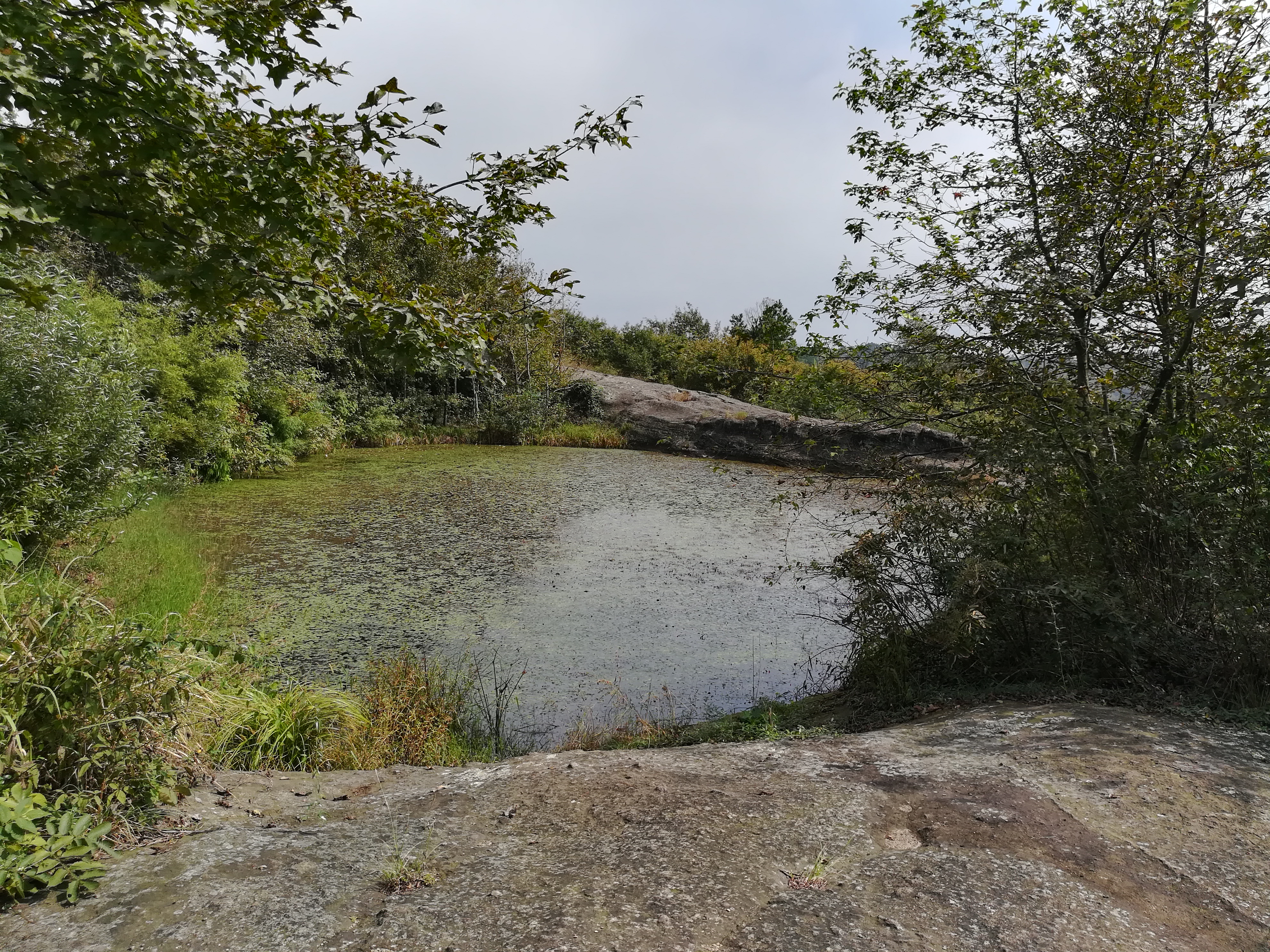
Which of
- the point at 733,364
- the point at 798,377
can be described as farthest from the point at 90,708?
the point at 733,364

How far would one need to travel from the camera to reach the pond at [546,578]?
5.04 meters

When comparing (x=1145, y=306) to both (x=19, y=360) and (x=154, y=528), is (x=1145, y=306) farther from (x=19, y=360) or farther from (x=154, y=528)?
(x=154, y=528)

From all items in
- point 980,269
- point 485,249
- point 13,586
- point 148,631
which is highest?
point 980,269

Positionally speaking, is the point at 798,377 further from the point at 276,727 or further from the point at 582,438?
the point at 582,438

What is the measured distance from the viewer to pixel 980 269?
161 inches

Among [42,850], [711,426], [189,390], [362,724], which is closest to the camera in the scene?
[42,850]

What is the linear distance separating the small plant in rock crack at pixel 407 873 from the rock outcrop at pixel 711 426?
33.4ft

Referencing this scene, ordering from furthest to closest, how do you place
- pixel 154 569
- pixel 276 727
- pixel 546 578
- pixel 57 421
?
pixel 546 578 → pixel 154 569 → pixel 57 421 → pixel 276 727

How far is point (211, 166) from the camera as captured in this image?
2635mm

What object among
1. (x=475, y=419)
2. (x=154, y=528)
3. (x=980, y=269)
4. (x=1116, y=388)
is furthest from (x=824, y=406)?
(x=475, y=419)

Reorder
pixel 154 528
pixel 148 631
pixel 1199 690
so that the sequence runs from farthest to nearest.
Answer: pixel 154 528 → pixel 1199 690 → pixel 148 631

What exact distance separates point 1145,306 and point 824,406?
1799mm

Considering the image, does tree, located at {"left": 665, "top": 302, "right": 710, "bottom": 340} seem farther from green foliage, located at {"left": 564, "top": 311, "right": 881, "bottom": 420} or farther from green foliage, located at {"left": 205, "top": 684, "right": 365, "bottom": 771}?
green foliage, located at {"left": 205, "top": 684, "right": 365, "bottom": 771}

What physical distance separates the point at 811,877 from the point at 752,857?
189 millimetres
